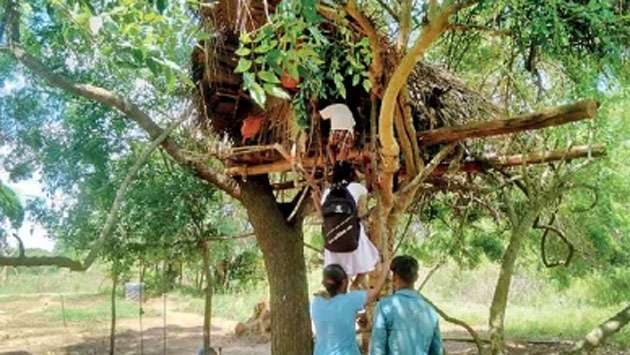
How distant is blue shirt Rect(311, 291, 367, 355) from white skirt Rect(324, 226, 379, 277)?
59 cm

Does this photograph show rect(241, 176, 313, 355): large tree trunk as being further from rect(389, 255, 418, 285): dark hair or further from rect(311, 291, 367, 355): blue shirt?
rect(389, 255, 418, 285): dark hair

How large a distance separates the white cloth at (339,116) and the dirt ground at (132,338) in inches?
249

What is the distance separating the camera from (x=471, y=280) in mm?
17109

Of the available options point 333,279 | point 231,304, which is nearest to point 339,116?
point 333,279

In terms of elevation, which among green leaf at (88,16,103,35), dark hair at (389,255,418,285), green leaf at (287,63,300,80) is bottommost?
dark hair at (389,255,418,285)

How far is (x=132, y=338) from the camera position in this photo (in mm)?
12836

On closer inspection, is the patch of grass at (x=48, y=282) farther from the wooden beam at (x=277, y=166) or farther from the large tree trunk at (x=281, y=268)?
the wooden beam at (x=277, y=166)

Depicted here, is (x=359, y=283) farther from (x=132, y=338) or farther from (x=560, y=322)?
(x=132, y=338)

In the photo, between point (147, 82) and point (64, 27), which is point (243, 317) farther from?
point (64, 27)

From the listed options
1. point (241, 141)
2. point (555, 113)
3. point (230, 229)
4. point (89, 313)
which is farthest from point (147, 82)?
point (89, 313)

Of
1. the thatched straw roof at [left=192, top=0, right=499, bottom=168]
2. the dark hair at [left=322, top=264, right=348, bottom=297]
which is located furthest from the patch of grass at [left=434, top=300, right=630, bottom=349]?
the dark hair at [left=322, top=264, right=348, bottom=297]

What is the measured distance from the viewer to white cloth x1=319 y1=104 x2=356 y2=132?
4.36m

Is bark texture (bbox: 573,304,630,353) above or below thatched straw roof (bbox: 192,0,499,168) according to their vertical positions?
below

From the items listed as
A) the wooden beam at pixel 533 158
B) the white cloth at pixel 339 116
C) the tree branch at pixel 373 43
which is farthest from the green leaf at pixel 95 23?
the wooden beam at pixel 533 158
